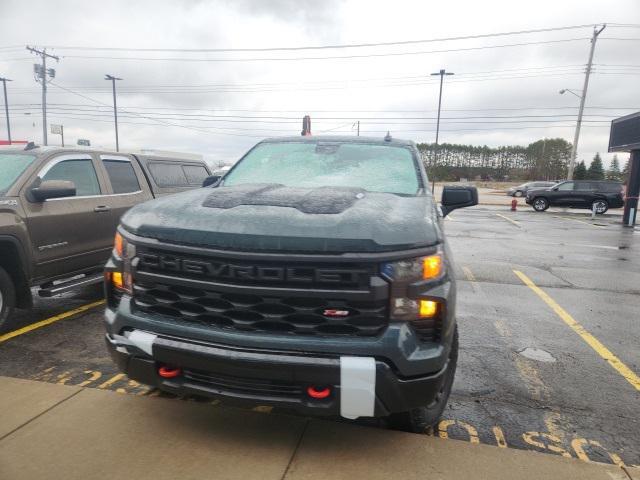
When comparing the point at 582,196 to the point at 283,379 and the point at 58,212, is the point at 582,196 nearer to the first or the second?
the point at 58,212

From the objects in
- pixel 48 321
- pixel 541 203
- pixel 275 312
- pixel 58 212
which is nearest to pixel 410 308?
pixel 275 312

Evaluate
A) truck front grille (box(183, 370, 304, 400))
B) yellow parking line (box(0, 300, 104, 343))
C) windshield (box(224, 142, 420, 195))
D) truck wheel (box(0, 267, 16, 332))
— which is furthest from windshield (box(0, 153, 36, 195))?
truck front grille (box(183, 370, 304, 400))

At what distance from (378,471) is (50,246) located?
3.97m

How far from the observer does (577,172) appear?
2598 inches

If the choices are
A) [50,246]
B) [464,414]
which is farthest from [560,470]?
[50,246]

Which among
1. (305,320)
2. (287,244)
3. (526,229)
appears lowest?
(526,229)

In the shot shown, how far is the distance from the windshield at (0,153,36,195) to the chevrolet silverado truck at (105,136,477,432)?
8.91 feet

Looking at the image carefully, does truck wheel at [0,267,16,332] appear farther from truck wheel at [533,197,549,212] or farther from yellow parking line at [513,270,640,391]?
truck wheel at [533,197,549,212]

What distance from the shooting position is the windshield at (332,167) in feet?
11.1

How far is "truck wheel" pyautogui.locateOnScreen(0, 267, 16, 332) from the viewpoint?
4055mm

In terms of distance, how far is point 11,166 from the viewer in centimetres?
449

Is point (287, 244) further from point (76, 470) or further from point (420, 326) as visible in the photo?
point (76, 470)

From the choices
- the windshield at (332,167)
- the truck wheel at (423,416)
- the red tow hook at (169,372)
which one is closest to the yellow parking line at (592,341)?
the truck wheel at (423,416)

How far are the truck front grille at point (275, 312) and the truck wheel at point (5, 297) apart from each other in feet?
8.77
